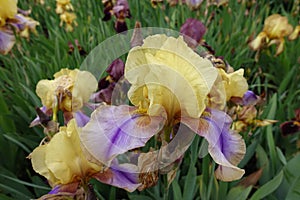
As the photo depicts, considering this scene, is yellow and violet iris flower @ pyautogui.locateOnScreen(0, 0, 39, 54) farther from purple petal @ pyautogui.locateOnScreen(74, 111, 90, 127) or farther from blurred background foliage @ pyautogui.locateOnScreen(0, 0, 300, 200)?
purple petal @ pyautogui.locateOnScreen(74, 111, 90, 127)

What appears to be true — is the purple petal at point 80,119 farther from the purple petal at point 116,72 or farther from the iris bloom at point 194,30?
the iris bloom at point 194,30

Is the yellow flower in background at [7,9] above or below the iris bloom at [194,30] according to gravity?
below

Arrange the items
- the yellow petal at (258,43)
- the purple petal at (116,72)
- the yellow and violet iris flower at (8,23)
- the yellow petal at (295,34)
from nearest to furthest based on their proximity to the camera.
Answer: the purple petal at (116,72) < the yellow and violet iris flower at (8,23) < the yellow petal at (258,43) < the yellow petal at (295,34)

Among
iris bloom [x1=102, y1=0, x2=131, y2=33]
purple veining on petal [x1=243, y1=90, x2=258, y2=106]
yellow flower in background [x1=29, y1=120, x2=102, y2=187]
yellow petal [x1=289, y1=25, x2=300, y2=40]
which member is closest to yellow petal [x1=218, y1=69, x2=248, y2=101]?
purple veining on petal [x1=243, y1=90, x2=258, y2=106]

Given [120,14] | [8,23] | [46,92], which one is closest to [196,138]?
[46,92]

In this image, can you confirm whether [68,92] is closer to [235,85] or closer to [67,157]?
[67,157]

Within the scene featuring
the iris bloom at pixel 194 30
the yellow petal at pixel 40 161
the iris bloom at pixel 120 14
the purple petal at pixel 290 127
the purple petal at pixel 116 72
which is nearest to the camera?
the yellow petal at pixel 40 161

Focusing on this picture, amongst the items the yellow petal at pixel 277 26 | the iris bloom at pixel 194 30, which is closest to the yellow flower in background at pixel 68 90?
the iris bloom at pixel 194 30
